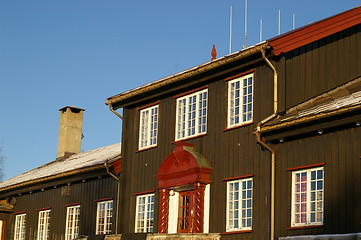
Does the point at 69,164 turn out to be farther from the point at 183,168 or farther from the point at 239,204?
the point at 239,204

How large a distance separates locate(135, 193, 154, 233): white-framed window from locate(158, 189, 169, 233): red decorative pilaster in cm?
98

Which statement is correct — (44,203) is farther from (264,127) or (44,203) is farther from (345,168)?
(345,168)

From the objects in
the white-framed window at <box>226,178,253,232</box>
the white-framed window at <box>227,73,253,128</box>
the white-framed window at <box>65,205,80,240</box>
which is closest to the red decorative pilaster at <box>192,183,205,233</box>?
the white-framed window at <box>226,178,253,232</box>

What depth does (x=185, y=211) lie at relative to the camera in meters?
22.9

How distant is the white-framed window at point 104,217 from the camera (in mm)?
26750

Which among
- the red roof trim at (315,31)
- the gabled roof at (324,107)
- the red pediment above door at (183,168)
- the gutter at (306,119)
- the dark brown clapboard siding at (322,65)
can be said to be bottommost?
the red pediment above door at (183,168)

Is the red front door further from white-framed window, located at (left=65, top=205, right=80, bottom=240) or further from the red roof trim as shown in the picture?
white-framed window, located at (left=65, top=205, right=80, bottom=240)

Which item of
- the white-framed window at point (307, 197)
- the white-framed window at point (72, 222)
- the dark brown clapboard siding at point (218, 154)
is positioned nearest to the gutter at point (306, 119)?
the dark brown clapboard siding at point (218, 154)

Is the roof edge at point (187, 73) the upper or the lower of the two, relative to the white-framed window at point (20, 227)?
upper

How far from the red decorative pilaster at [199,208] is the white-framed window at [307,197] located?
3.89 meters

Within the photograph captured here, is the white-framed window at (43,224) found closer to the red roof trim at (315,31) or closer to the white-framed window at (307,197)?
the white-framed window at (307,197)

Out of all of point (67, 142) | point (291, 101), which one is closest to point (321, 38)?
point (291, 101)

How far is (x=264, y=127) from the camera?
19094 mm

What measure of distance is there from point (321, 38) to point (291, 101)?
6.44ft
